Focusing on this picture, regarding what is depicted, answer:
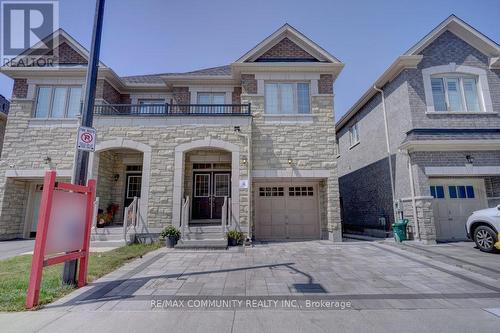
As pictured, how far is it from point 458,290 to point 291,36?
11873mm

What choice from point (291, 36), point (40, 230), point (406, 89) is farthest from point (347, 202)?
point (40, 230)

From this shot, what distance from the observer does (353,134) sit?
15.9 meters

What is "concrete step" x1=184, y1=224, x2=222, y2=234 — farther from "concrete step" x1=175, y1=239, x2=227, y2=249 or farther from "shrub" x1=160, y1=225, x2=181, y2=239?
"concrete step" x1=175, y1=239, x2=227, y2=249

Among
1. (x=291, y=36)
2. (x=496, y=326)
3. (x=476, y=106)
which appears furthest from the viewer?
(x=291, y=36)

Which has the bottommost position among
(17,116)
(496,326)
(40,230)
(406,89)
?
(496,326)

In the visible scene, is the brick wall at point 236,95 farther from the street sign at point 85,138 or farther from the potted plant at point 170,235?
the street sign at point 85,138

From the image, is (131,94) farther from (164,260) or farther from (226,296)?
(226,296)

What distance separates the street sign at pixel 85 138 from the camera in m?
4.97

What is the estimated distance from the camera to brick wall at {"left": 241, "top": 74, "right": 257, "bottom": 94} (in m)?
11.4

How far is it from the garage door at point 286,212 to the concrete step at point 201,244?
2648 millimetres

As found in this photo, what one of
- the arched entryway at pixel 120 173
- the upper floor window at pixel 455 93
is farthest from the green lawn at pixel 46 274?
the upper floor window at pixel 455 93

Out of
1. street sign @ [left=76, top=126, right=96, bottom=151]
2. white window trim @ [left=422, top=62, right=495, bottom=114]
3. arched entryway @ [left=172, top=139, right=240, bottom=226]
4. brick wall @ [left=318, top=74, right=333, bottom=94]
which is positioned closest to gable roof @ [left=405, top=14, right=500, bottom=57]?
white window trim @ [left=422, top=62, right=495, bottom=114]

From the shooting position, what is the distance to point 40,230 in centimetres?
406

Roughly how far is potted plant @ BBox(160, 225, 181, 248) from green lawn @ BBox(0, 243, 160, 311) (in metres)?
0.56
